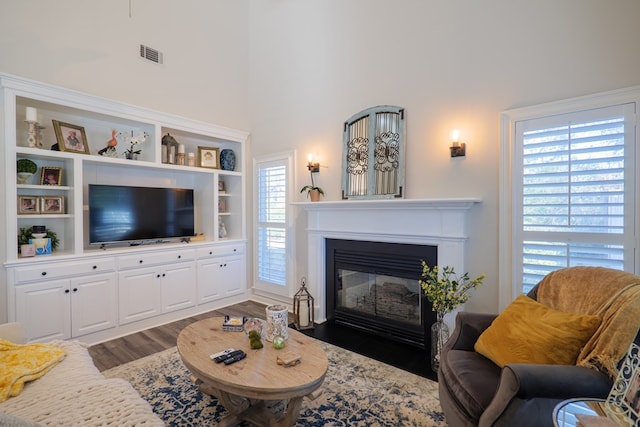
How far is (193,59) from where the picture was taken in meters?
4.13

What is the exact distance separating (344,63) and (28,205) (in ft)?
11.8

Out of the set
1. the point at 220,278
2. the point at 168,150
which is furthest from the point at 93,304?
the point at 168,150

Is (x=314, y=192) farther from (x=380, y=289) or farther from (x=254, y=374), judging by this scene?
(x=254, y=374)

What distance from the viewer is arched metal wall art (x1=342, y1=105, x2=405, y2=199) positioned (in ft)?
10.3

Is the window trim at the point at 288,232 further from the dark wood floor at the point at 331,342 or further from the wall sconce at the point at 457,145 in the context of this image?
the wall sconce at the point at 457,145

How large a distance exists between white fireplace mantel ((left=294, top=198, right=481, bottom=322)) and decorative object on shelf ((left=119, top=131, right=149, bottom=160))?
204 cm

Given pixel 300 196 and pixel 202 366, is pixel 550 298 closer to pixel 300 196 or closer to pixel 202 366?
pixel 202 366

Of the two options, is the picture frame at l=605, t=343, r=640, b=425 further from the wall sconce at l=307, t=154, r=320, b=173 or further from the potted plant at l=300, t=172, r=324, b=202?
the wall sconce at l=307, t=154, r=320, b=173

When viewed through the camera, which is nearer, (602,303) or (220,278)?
(602,303)

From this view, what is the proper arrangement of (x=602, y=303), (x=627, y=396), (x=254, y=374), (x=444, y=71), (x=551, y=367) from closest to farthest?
(x=627, y=396)
(x=551, y=367)
(x=602, y=303)
(x=254, y=374)
(x=444, y=71)

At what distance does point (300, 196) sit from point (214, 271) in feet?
5.12

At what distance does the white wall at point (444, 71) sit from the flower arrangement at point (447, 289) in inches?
6.3

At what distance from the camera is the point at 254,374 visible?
5.50 ft

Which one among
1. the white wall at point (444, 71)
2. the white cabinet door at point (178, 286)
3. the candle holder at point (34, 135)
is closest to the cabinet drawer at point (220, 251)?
the white cabinet door at point (178, 286)
